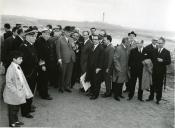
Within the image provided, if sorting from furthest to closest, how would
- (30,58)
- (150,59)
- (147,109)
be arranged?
(150,59), (147,109), (30,58)

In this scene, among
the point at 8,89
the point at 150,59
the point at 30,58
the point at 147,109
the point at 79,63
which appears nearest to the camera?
the point at 8,89

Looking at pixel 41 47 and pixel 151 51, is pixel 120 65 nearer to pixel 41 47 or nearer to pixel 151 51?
pixel 151 51

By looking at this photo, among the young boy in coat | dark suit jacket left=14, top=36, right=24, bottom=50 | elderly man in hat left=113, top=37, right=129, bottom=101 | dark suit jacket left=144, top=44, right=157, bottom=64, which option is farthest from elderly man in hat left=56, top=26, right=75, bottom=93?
the young boy in coat

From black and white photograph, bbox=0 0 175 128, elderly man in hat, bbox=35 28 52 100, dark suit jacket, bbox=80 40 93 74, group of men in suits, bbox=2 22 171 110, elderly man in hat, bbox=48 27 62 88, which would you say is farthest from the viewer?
dark suit jacket, bbox=80 40 93 74

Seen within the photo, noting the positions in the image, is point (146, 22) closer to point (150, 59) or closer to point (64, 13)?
point (150, 59)

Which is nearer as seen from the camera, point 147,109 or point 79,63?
point 147,109

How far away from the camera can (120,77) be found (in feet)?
23.1

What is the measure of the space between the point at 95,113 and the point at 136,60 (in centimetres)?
176

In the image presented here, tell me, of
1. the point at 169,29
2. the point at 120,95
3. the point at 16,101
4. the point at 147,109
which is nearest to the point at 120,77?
the point at 120,95

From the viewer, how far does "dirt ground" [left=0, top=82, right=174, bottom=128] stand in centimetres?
542

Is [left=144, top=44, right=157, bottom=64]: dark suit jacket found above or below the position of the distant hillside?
below

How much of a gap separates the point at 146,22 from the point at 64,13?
2215mm

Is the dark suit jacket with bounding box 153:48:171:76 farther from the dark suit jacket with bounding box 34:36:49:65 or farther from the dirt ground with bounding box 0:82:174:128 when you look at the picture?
the dark suit jacket with bounding box 34:36:49:65

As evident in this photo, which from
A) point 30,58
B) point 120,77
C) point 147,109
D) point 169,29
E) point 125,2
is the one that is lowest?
point 147,109
